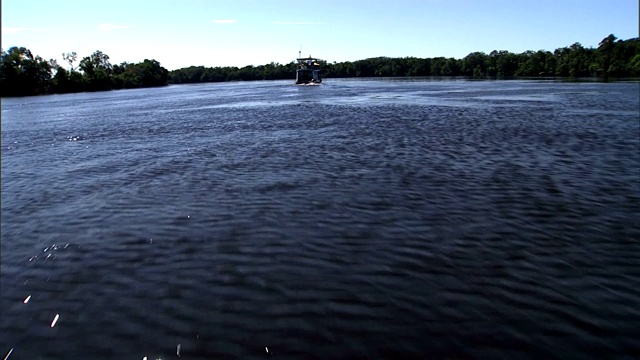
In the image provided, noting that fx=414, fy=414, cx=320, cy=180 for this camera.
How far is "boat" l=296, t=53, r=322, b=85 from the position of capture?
568 ft

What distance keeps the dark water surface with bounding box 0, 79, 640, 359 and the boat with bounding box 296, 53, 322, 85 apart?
153886 millimetres

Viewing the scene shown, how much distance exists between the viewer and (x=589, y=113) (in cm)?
4594

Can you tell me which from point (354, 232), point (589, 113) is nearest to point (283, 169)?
point (354, 232)

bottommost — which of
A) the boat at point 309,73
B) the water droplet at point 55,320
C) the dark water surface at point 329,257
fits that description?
the water droplet at point 55,320

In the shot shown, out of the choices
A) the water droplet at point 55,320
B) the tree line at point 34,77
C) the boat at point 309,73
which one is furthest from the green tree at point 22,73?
the water droplet at point 55,320

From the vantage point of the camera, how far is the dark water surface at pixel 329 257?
8.05m

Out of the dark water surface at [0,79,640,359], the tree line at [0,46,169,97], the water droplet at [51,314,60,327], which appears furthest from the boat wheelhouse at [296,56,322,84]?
the water droplet at [51,314,60,327]

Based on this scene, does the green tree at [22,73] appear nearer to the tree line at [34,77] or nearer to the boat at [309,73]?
the tree line at [34,77]

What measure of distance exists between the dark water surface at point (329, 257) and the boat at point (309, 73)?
154 meters

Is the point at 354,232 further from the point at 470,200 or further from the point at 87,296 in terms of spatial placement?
the point at 87,296

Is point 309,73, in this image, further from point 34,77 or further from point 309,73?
point 34,77

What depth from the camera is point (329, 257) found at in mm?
11539

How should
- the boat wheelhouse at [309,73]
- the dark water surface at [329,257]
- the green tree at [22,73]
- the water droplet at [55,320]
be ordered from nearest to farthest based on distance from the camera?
the dark water surface at [329,257]
the water droplet at [55,320]
the green tree at [22,73]
the boat wheelhouse at [309,73]

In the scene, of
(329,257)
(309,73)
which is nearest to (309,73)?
(309,73)
